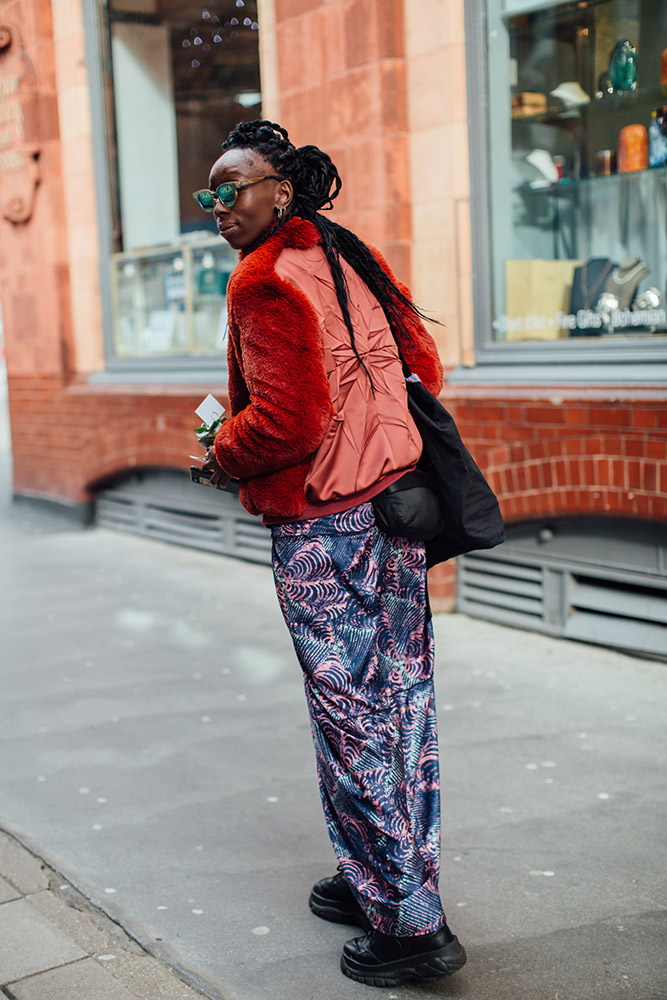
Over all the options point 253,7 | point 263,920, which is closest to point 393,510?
point 263,920

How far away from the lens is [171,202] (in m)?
10.0

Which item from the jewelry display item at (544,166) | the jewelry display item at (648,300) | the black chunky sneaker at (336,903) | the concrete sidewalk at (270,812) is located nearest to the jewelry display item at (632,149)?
the jewelry display item at (544,166)

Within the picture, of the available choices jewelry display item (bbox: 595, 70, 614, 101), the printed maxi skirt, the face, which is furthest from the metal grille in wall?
the face

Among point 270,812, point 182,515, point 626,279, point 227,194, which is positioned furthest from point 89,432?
point 227,194

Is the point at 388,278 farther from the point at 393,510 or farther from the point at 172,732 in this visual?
the point at 172,732

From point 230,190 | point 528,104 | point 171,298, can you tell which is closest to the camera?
point 230,190

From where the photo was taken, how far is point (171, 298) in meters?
9.26

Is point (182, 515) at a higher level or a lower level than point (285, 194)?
lower

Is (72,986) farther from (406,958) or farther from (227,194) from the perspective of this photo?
(227,194)

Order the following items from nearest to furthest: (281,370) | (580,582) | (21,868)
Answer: (281,370)
(21,868)
(580,582)

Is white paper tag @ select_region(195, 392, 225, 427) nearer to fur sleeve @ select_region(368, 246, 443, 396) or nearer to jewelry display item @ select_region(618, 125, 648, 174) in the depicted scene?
fur sleeve @ select_region(368, 246, 443, 396)

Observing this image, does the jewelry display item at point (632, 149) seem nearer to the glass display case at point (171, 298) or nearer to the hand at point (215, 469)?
the glass display case at point (171, 298)

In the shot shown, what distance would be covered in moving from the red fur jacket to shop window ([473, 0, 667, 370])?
3.24m

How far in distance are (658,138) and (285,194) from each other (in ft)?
11.5
